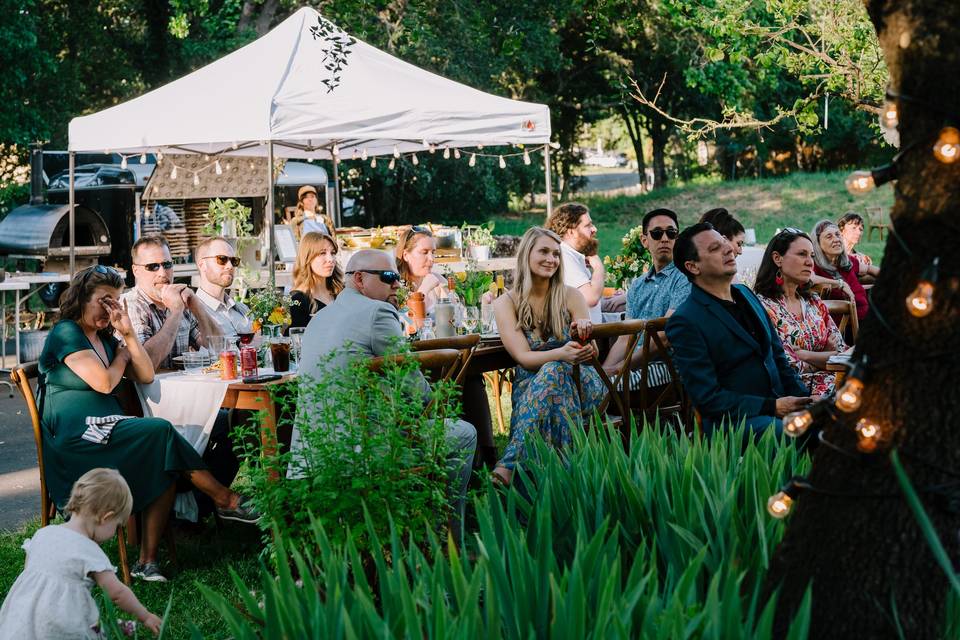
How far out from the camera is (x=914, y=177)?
2285 millimetres

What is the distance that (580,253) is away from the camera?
7.50 m

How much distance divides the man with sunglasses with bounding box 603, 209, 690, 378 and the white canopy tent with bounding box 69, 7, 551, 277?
9.48 feet

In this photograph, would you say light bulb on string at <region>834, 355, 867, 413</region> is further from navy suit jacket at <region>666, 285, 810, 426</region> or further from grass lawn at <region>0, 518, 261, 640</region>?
grass lawn at <region>0, 518, 261, 640</region>

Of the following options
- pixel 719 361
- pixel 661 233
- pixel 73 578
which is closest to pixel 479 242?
pixel 661 233

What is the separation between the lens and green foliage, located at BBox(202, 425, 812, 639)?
86.9 inches

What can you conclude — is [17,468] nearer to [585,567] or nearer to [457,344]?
[457,344]

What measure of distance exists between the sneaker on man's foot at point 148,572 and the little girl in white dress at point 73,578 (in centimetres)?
108

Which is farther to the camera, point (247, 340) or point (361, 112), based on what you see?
point (361, 112)

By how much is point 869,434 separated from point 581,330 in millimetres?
3100

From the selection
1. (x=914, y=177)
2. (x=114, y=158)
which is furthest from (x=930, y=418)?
(x=114, y=158)

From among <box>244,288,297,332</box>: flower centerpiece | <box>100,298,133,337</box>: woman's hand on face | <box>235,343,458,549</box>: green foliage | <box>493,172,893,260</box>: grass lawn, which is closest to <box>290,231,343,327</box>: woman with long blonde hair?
<box>244,288,297,332</box>: flower centerpiece

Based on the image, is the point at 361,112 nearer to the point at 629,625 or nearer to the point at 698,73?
the point at 629,625

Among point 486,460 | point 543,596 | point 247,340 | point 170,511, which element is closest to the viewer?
point 543,596

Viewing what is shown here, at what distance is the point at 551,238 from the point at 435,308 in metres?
1.02
